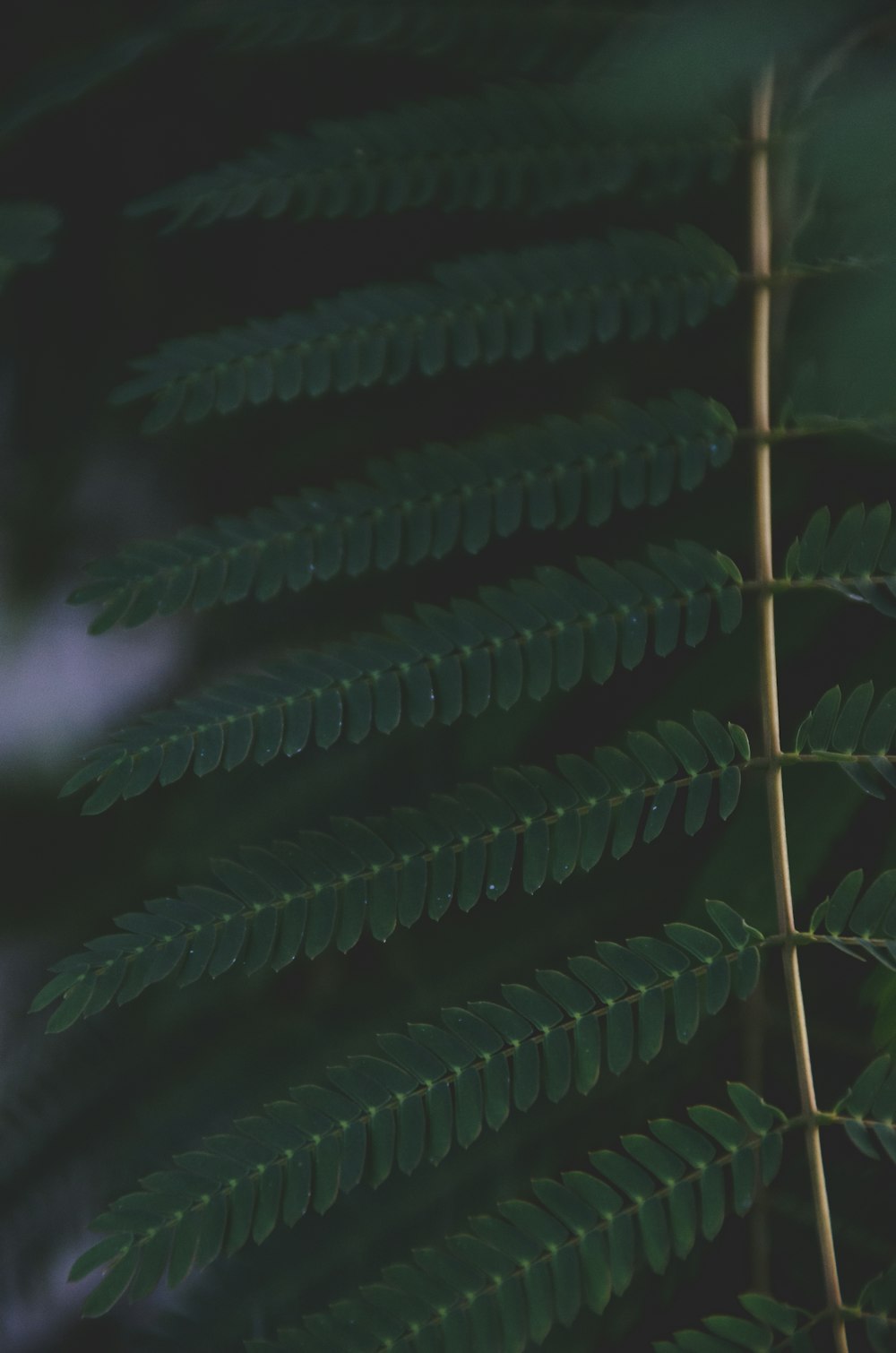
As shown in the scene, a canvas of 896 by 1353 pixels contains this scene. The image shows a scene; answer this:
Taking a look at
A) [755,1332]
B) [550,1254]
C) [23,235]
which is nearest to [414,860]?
[550,1254]

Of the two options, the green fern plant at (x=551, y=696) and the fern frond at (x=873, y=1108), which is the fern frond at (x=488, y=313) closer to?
the green fern plant at (x=551, y=696)

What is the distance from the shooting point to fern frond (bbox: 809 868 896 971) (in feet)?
2.96

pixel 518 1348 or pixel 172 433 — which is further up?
pixel 172 433

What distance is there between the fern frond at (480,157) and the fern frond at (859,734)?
61cm

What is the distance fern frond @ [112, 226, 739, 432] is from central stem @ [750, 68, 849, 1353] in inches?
2.4

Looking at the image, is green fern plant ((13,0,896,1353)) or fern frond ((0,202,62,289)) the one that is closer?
green fern plant ((13,0,896,1353))

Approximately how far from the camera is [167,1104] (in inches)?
55.2

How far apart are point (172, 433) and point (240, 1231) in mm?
1139

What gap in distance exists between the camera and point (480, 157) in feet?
4.02


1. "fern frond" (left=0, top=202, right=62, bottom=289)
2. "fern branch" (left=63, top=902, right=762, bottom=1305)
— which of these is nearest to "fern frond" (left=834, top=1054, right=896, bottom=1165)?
"fern branch" (left=63, top=902, right=762, bottom=1305)

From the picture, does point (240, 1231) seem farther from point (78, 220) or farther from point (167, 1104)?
point (78, 220)

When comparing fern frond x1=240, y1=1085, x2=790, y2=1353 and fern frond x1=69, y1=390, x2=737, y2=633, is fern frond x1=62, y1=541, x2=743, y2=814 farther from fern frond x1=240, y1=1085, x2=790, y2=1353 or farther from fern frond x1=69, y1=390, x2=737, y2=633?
fern frond x1=240, y1=1085, x2=790, y2=1353

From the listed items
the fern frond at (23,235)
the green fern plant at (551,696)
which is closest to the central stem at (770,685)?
the green fern plant at (551,696)

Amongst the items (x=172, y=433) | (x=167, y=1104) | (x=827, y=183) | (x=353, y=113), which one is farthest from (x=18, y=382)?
(x=827, y=183)
